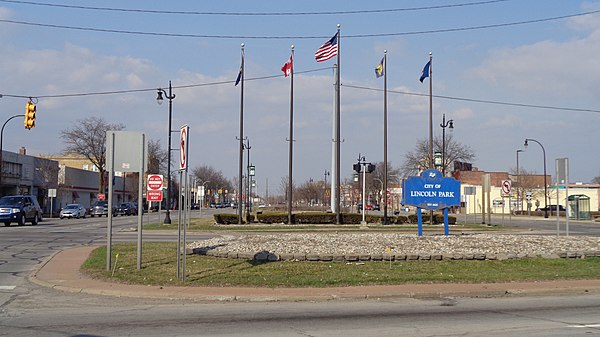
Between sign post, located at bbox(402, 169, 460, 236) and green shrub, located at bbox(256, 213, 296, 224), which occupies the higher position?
sign post, located at bbox(402, 169, 460, 236)

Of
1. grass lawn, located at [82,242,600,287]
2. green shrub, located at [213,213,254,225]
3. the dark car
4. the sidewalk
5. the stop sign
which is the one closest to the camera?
the sidewalk

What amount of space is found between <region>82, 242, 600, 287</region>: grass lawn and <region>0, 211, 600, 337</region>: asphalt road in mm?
1638

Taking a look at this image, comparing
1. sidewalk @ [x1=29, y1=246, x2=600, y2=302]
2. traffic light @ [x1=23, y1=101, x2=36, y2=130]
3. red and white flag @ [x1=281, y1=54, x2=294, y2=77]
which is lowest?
sidewalk @ [x1=29, y1=246, x2=600, y2=302]

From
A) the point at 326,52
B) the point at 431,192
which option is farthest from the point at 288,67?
the point at 431,192

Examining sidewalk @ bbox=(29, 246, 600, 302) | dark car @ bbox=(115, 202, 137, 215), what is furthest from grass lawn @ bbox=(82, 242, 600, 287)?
dark car @ bbox=(115, 202, 137, 215)

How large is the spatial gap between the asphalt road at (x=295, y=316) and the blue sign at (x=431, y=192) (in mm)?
9423

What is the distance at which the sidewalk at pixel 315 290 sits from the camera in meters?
12.8

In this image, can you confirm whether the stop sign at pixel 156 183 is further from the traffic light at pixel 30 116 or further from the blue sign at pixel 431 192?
the blue sign at pixel 431 192

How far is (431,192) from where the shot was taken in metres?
23.0

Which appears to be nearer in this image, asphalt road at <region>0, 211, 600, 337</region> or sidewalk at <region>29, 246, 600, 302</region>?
asphalt road at <region>0, 211, 600, 337</region>

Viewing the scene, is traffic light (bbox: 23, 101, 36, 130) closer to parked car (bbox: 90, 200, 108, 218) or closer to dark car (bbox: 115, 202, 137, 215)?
parked car (bbox: 90, 200, 108, 218)

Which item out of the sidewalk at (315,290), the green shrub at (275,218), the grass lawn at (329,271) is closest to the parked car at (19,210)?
the green shrub at (275,218)

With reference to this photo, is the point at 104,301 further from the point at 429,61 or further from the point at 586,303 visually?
the point at 429,61

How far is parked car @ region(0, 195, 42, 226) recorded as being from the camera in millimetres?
42091
